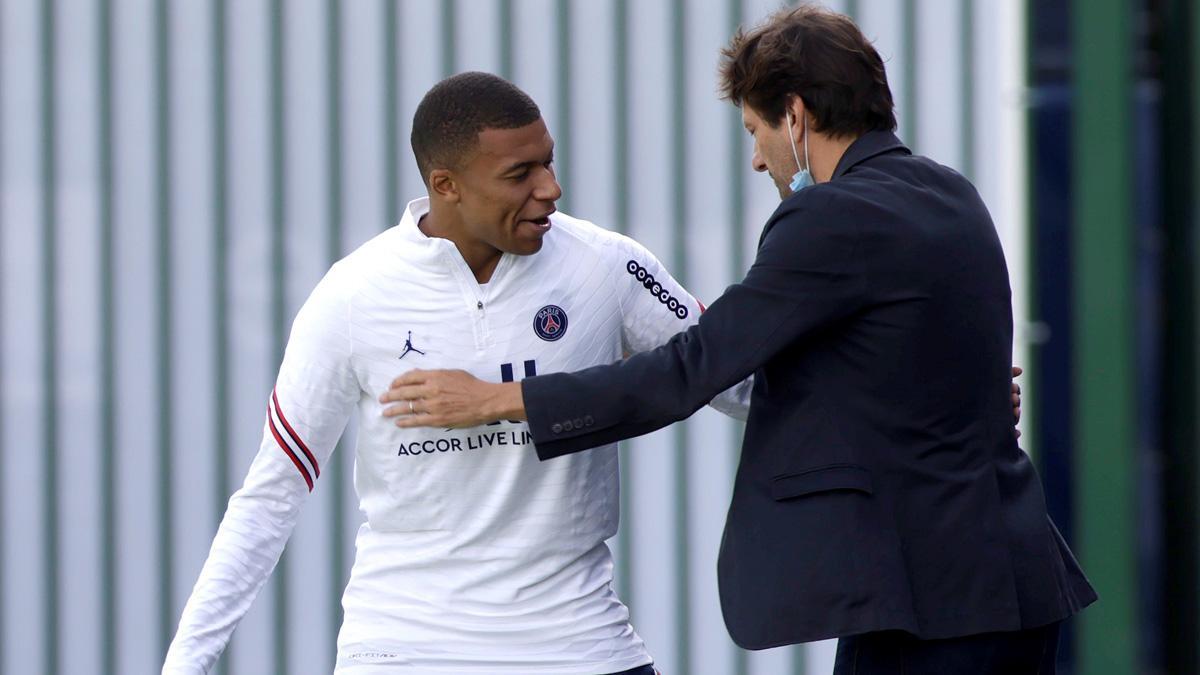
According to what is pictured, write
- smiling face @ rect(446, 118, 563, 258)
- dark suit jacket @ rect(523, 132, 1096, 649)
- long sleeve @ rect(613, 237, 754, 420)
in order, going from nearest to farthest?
dark suit jacket @ rect(523, 132, 1096, 649), smiling face @ rect(446, 118, 563, 258), long sleeve @ rect(613, 237, 754, 420)

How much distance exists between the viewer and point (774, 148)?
241cm

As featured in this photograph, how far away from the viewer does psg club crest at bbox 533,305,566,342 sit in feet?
8.27

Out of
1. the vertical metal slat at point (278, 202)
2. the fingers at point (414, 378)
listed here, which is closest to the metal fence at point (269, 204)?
the vertical metal slat at point (278, 202)

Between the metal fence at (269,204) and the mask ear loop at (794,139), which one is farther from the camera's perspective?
the metal fence at (269,204)

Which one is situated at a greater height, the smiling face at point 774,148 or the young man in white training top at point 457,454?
the smiling face at point 774,148

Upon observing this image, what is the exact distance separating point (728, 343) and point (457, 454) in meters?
0.51

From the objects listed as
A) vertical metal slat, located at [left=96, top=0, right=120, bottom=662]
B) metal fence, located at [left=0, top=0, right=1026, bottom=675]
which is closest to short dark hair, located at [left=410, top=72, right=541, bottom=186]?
metal fence, located at [left=0, top=0, right=1026, bottom=675]

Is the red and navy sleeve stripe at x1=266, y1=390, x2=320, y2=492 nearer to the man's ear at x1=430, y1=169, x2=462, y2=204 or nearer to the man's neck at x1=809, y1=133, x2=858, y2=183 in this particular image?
the man's ear at x1=430, y1=169, x2=462, y2=204

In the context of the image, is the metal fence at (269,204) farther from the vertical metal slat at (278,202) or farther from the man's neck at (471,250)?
the man's neck at (471,250)

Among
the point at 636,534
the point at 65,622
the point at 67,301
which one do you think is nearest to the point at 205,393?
the point at 67,301

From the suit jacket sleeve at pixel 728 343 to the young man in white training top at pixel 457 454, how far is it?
7.4 inches

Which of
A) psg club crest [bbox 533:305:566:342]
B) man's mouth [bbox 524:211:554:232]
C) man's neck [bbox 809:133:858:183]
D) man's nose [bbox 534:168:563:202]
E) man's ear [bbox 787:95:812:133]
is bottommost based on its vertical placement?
psg club crest [bbox 533:305:566:342]

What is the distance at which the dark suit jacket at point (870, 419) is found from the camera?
7.20 ft

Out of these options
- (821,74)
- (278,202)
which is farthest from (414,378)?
(278,202)
